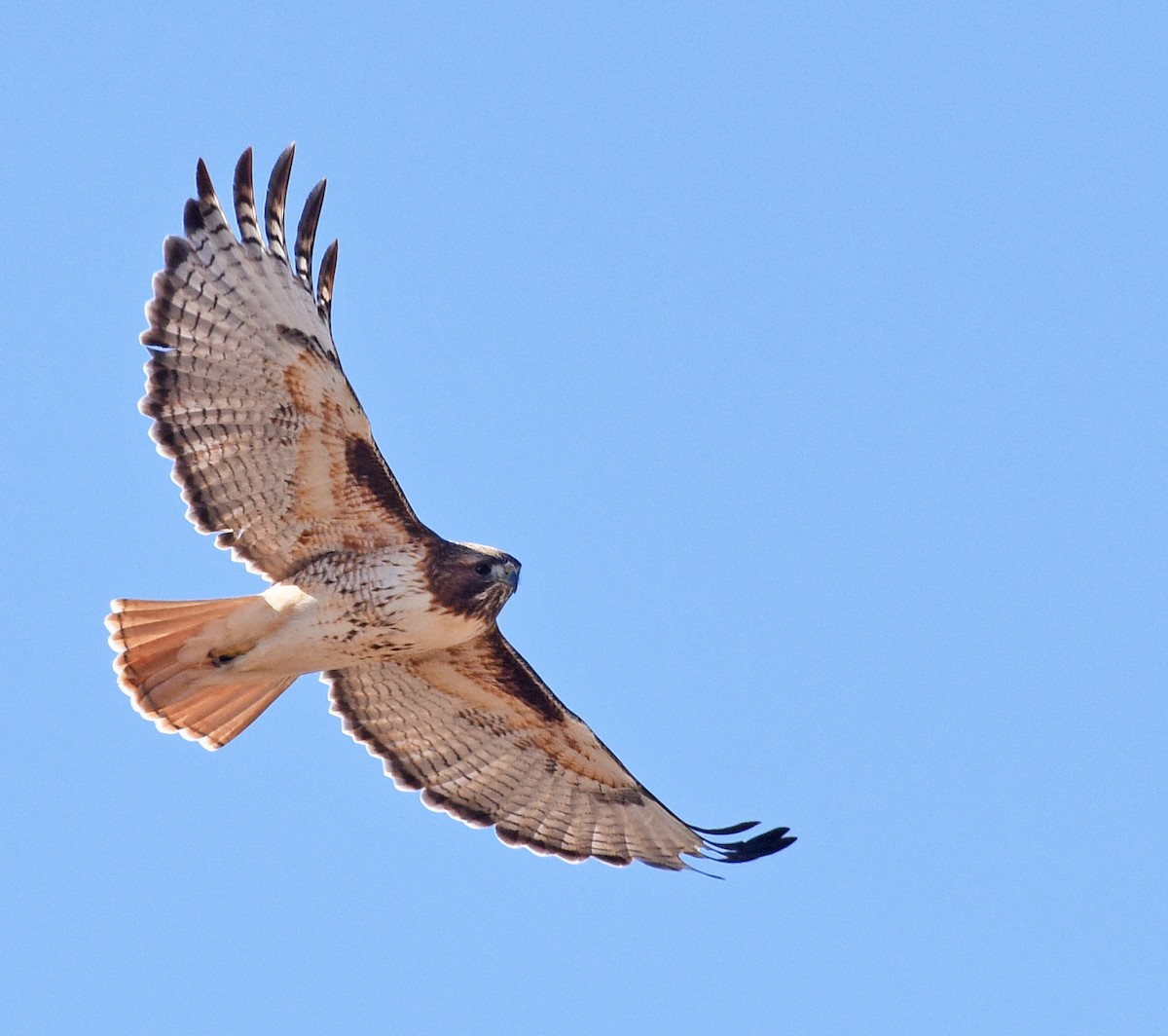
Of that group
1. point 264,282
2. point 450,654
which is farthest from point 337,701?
point 264,282

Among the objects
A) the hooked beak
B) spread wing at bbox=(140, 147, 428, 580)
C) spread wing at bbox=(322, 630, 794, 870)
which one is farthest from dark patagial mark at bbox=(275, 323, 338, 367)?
spread wing at bbox=(322, 630, 794, 870)

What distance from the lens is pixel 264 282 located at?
1102 centimetres

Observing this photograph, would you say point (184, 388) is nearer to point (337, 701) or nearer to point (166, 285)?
point (166, 285)

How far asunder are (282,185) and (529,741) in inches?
144

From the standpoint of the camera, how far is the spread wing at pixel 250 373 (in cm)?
1102

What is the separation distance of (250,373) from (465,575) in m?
1.57

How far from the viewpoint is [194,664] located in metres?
11.5

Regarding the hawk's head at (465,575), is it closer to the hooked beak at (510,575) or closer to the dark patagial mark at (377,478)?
the hooked beak at (510,575)

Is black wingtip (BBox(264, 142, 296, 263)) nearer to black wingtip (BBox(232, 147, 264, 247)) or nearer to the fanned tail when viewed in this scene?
black wingtip (BBox(232, 147, 264, 247))

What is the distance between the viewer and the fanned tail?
37.1ft

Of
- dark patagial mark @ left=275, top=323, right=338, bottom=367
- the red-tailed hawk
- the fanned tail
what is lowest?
the fanned tail

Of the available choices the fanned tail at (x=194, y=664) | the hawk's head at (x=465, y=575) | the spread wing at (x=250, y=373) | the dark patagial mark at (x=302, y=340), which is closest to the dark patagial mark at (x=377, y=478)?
the spread wing at (x=250, y=373)

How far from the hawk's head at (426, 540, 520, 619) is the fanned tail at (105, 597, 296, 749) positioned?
0.91 meters

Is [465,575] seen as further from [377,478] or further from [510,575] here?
[377,478]
